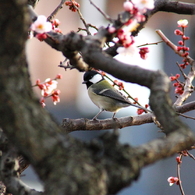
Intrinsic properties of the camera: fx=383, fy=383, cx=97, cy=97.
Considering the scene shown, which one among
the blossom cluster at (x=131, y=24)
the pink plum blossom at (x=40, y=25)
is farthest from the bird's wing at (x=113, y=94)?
the pink plum blossom at (x=40, y=25)

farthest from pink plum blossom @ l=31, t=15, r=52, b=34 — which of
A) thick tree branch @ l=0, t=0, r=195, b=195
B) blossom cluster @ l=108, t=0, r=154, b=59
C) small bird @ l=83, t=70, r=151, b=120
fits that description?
small bird @ l=83, t=70, r=151, b=120

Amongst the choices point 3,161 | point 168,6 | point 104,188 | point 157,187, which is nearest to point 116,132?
point 104,188

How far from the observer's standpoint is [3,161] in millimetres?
1687

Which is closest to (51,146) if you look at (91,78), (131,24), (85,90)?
(131,24)

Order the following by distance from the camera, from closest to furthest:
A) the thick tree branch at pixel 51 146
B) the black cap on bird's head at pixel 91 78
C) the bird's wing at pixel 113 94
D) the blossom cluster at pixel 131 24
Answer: the thick tree branch at pixel 51 146
the blossom cluster at pixel 131 24
the bird's wing at pixel 113 94
the black cap on bird's head at pixel 91 78

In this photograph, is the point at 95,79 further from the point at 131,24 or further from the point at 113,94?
the point at 131,24

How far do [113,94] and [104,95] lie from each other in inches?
5.5

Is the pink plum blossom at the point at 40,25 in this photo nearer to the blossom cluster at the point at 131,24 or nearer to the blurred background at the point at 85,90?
the blossom cluster at the point at 131,24

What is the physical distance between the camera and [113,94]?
14.3 ft

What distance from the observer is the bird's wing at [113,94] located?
13.7ft

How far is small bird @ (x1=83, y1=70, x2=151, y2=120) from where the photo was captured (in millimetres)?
4254

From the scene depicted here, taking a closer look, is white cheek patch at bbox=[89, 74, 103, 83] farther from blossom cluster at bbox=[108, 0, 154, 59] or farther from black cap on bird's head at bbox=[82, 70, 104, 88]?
blossom cluster at bbox=[108, 0, 154, 59]

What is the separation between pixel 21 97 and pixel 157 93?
0.47 meters

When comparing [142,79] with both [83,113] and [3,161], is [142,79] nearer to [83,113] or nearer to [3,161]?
[3,161]
